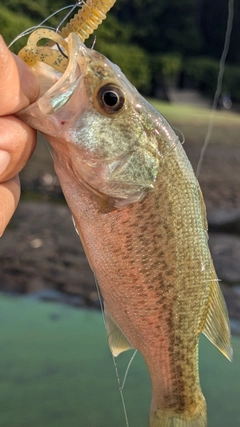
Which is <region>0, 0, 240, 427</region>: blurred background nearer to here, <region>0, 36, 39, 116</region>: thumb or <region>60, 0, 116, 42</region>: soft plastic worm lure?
<region>0, 36, 39, 116</region>: thumb

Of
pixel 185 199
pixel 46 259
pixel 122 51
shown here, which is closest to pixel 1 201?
pixel 185 199

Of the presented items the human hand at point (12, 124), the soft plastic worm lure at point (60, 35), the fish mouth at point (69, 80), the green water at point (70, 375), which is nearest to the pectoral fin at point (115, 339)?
the human hand at point (12, 124)

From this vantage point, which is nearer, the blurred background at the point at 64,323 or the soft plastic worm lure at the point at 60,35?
the soft plastic worm lure at the point at 60,35

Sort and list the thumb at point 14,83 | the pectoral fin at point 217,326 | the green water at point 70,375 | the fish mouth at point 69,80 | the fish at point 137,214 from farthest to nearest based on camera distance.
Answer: the green water at point 70,375 < the pectoral fin at point 217,326 < the fish at point 137,214 < the fish mouth at point 69,80 < the thumb at point 14,83

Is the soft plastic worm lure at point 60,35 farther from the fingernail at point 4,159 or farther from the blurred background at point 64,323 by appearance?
the blurred background at point 64,323

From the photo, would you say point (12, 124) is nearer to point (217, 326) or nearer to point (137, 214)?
point (137, 214)

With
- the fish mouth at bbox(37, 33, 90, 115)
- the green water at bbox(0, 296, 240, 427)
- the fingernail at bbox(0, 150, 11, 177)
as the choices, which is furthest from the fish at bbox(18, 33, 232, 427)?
the green water at bbox(0, 296, 240, 427)
